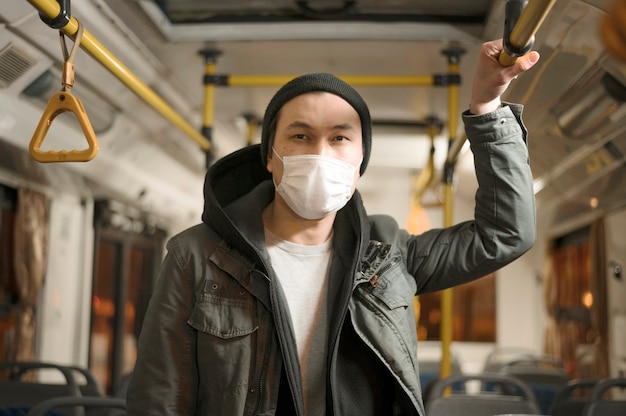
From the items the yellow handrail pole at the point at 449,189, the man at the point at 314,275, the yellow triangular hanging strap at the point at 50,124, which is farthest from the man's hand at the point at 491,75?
the yellow handrail pole at the point at 449,189

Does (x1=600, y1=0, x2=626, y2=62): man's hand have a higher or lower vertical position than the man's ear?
lower

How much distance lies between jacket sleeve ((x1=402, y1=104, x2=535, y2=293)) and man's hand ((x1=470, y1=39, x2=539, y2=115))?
0.03m

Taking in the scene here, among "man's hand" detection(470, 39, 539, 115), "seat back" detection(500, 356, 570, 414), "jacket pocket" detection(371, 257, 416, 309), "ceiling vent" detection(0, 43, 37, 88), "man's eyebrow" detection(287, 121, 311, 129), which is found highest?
"ceiling vent" detection(0, 43, 37, 88)

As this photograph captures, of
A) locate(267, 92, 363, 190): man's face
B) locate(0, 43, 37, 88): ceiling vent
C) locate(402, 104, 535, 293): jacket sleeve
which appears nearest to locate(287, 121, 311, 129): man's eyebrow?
locate(267, 92, 363, 190): man's face

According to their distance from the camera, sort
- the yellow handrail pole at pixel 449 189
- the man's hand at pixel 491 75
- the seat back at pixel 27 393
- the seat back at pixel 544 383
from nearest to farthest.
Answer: the man's hand at pixel 491 75 → the seat back at pixel 27 393 → the yellow handrail pole at pixel 449 189 → the seat back at pixel 544 383

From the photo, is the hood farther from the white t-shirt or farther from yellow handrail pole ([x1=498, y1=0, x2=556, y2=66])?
yellow handrail pole ([x1=498, y1=0, x2=556, y2=66])

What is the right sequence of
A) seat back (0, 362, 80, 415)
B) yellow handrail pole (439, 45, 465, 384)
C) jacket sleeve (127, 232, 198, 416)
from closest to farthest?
jacket sleeve (127, 232, 198, 416) → seat back (0, 362, 80, 415) → yellow handrail pole (439, 45, 465, 384)

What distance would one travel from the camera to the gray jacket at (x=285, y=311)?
1719 mm

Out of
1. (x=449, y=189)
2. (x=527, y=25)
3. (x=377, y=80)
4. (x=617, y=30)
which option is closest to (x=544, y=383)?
(x=449, y=189)

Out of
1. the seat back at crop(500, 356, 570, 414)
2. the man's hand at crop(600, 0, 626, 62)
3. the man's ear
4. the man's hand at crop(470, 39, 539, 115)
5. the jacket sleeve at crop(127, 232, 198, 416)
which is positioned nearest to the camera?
the man's hand at crop(600, 0, 626, 62)

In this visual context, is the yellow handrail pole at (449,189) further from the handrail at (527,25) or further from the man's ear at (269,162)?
the handrail at (527,25)

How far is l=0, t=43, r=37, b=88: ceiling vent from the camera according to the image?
3.19 metres

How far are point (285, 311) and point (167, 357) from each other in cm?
30

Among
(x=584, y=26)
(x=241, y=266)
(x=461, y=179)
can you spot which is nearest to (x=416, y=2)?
(x=584, y=26)
